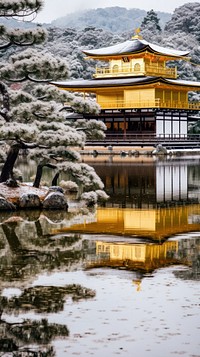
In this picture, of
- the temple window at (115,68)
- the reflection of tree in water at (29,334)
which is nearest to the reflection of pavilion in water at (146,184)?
the reflection of tree in water at (29,334)

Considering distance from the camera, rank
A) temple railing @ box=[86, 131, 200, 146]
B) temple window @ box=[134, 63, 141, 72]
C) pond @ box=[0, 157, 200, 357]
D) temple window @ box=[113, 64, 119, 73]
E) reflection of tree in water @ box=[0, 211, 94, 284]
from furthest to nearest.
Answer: temple window @ box=[113, 64, 119, 73], temple window @ box=[134, 63, 141, 72], temple railing @ box=[86, 131, 200, 146], reflection of tree in water @ box=[0, 211, 94, 284], pond @ box=[0, 157, 200, 357]

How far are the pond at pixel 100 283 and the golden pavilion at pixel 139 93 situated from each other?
39.0m

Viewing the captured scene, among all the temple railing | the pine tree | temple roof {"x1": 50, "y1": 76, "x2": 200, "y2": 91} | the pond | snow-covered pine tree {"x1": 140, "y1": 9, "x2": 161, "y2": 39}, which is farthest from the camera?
the pine tree

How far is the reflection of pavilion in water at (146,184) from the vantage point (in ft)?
75.8

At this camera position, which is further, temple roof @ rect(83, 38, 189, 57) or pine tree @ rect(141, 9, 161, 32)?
pine tree @ rect(141, 9, 161, 32)

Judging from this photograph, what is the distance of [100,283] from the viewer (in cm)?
1087

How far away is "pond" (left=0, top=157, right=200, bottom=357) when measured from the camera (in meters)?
8.23

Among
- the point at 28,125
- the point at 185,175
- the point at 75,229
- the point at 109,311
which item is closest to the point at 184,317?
the point at 109,311

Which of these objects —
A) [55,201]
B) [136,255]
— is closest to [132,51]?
[55,201]

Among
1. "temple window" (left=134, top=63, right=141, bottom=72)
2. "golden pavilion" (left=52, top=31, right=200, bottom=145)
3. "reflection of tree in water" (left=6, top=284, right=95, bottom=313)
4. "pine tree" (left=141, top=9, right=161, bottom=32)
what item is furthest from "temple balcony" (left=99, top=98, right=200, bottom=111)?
"pine tree" (left=141, top=9, right=161, bottom=32)

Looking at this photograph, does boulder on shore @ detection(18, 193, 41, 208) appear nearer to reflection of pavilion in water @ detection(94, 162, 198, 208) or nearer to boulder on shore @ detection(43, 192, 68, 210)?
boulder on shore @ detection(43, 192, 68, 210)

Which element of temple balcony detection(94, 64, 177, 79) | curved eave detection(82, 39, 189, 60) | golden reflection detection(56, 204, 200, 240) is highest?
curved eave detection(82, 39, 189, 60)

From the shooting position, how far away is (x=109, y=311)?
30.7 feet

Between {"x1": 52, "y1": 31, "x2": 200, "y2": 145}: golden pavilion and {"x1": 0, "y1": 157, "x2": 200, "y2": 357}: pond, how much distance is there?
128 ft
